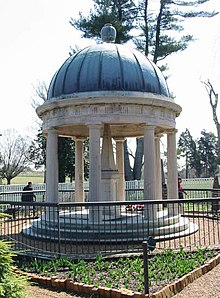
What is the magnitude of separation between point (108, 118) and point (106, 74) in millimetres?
1484

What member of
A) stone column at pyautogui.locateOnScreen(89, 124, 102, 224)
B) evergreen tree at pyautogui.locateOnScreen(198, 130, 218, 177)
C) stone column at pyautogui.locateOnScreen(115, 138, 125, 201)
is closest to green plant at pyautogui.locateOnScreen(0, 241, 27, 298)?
stone column at pyautogui.locateOnScreen(89, 124, 102, 224)

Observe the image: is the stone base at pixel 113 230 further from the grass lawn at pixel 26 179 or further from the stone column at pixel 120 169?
the grass lawn at pixel 26 179

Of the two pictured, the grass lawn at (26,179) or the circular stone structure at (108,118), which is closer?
the circular stone structure at (108,118)

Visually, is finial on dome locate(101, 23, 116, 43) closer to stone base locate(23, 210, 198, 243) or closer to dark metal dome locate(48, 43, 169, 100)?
dark metal dome locate(48, 43, 169, 100)

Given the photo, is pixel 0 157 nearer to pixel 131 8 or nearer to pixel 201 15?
pixel 131 8

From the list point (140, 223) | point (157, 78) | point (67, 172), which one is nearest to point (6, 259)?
point (140, 223)

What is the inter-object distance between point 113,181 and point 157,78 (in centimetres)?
384

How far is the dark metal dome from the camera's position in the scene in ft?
37.0

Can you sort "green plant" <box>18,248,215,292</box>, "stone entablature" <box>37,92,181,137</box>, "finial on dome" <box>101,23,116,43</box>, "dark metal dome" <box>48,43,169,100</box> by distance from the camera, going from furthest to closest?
"finial on dome" <box>101,23,116,43</box>
"dark metal dome" <box>48,43,169,100</box>
"stone entablature" <box>37,92,181,137</box>
"green plant" <box>18,248,215,292</box>

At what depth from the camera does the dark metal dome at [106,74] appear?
11289 mm

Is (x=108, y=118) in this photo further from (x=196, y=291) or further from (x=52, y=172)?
(x=196, y=291)

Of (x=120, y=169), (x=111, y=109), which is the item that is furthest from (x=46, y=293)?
(x=120, y=169)

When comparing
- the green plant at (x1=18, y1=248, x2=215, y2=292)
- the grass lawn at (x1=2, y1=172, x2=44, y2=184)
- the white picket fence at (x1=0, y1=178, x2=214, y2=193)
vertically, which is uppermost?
the grass lawn at (x1=2, y1=172, x2=44, y2=184)

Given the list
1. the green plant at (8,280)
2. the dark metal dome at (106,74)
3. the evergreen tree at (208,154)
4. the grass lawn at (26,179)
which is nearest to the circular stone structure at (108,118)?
the dark metal dome at (106,74)
